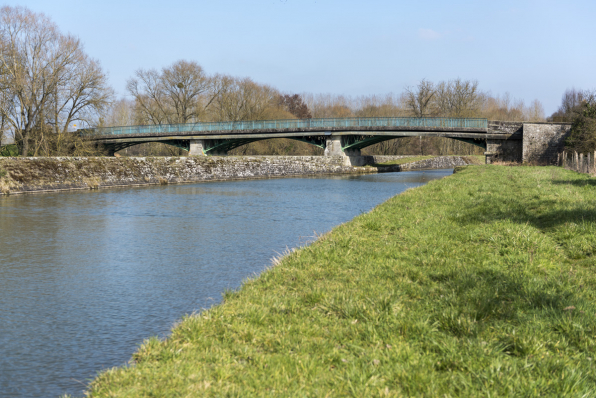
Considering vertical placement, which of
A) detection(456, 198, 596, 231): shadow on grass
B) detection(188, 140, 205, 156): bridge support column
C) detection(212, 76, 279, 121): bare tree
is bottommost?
detection(456, 198, 596, 231): shadow on grass

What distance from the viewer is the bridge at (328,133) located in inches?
1889

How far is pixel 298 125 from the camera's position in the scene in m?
57.7

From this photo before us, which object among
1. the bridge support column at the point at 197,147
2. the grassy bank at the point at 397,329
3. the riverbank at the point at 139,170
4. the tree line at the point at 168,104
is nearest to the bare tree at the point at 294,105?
the tree line at the point at 168,104

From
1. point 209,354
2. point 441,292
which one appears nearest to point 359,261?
point 441,292

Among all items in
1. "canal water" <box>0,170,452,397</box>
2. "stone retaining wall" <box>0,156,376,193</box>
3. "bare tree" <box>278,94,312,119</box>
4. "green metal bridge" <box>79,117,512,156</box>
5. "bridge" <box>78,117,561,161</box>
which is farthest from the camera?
"bare tree" <box>278,94,312,119</box>

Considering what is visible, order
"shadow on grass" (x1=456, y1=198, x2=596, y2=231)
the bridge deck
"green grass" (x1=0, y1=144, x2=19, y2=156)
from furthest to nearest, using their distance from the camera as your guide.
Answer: the bridge deck < "green grass" (x1=0, y1=144, x2=19, y2=156) < "shadow on grass" (x1=456, y1=198, x2=596, y2=231)

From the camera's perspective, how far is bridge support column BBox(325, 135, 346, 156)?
55.7m

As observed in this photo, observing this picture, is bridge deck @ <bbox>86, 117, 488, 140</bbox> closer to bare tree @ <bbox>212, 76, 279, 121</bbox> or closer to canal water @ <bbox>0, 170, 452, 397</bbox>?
bare tree @ <bbox>212, 76, 279, 121</bbox>

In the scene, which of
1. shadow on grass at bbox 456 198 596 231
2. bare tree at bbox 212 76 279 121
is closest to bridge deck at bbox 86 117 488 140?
bare tree at bbox 212 76 279 121

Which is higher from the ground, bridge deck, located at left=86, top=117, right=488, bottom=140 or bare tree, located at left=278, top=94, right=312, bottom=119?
bare tree, located at left=278, top=94, right=312, bottom=119

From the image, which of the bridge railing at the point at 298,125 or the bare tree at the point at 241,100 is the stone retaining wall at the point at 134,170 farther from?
the bare tree at the point at 241,100

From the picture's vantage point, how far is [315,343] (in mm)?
4418

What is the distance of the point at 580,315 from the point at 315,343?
8.20ft

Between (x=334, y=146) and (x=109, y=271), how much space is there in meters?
47.7
